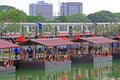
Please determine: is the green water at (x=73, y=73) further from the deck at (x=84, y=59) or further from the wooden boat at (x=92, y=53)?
the wooden boat at (x=92, y=53)

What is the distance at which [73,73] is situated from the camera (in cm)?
2777

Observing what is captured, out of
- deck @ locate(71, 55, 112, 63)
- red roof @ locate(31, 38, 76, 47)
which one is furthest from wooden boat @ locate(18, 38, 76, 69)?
deck @ locate(71, 55, 112, 63)

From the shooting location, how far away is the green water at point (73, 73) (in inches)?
996

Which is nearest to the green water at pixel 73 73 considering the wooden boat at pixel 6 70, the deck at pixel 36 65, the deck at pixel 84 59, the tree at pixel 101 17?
the wooden boat at pixel 6 70

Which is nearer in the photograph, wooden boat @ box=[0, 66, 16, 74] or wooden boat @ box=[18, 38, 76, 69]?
wooden boat @ box=[0, 66, 16, 74]

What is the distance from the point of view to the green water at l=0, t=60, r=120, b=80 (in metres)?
25.3

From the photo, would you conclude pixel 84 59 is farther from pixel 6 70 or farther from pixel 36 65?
pixel 6 70

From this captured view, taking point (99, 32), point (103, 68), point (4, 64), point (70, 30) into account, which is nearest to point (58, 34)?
point (70, 30)

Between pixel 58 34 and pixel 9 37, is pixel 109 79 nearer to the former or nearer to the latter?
pixel 9 37

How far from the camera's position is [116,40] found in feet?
132

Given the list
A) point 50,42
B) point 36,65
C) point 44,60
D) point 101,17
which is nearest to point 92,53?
point 50,42

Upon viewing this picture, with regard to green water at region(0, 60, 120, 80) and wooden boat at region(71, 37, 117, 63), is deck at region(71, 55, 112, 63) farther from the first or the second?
green water at region(0, 60, 120, 80)

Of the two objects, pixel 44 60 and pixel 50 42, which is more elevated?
pixel 50 42

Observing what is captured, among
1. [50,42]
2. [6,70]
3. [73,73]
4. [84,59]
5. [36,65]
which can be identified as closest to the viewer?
[6,70]
